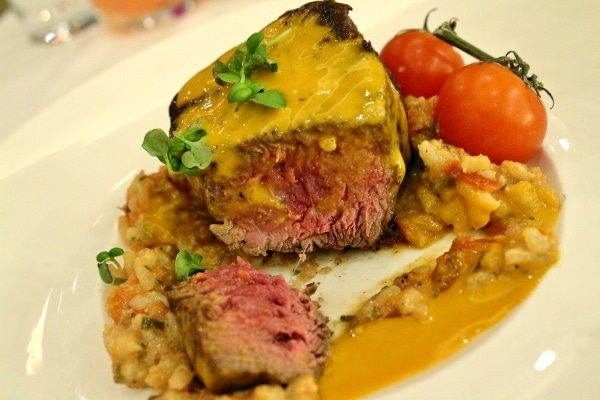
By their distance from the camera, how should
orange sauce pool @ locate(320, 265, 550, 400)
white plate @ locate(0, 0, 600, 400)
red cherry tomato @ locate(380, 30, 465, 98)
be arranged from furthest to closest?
red cherry tomato @ locate(380, 30, 465, 98) → orange sauce pool @ locate(320, 265, 550, 400) → white plate @ locate(0, 0, 600, 400)

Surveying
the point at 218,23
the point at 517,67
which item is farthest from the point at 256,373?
the point at 218,23

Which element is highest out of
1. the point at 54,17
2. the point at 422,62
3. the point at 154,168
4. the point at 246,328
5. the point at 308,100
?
the point at 54,17

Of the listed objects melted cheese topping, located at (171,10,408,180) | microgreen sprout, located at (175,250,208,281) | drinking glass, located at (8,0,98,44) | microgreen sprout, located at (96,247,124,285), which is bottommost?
microgreen sprout, located at (175,250,208,281)

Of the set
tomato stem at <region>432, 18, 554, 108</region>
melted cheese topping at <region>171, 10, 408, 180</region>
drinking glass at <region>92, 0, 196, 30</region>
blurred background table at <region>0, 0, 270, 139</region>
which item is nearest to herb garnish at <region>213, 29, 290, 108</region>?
melted cheese topping at <region>171, 10, 408, 180</region>

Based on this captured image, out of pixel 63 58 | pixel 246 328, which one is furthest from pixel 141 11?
pixel 246 328

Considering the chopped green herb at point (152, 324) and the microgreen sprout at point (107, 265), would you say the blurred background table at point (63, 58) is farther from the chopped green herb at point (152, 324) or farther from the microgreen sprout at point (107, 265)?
the chopped green herb at point (152, 324)

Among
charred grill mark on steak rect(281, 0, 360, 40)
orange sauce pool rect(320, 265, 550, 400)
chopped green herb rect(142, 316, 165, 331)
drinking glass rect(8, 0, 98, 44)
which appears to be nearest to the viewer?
orange sauce pool rect(320, 265, 550, 400)

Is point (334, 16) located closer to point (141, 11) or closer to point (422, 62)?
point (422, 62)

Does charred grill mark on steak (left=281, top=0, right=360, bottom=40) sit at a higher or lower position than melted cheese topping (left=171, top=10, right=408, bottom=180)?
higher

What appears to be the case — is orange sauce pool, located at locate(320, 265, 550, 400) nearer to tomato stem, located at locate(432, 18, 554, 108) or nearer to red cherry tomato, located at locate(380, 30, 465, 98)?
tomato stem, located at locate(432, 18, 554, 108)
